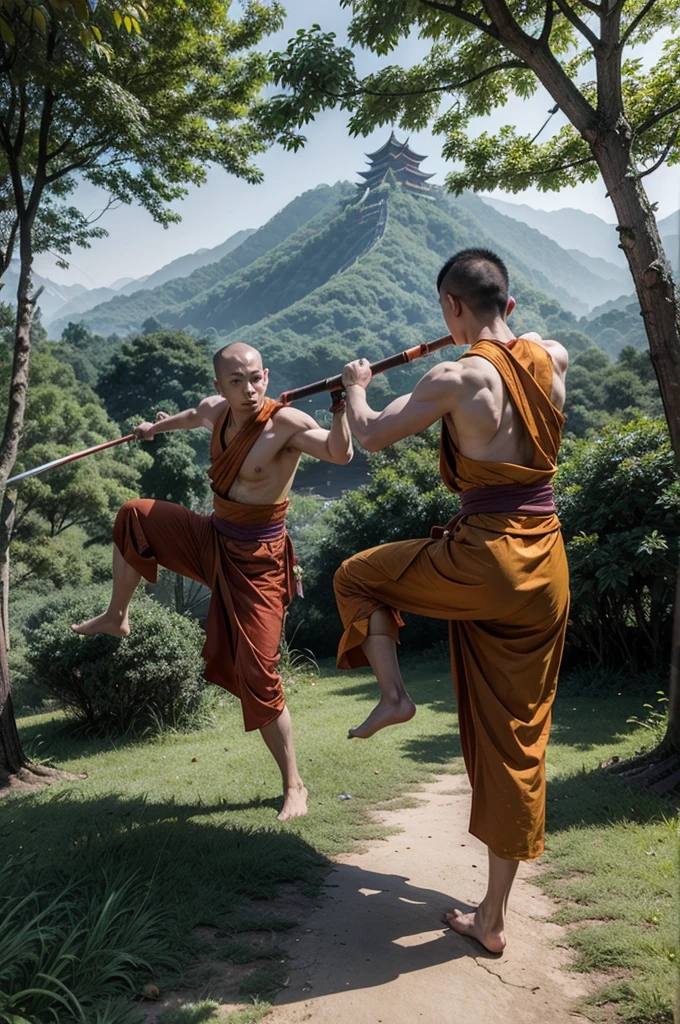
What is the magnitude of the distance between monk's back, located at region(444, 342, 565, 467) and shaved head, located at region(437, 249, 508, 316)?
0.94ft

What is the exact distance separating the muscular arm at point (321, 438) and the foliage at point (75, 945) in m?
2.08

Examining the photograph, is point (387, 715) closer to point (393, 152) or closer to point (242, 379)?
point (242, 379)

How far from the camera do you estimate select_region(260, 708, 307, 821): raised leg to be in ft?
14.6

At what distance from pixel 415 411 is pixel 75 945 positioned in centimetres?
225

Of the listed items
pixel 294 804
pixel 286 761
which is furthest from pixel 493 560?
pixel 294 804

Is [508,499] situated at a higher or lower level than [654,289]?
lower

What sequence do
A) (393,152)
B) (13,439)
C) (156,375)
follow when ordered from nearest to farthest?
(13,439), (156,375), (393,152)

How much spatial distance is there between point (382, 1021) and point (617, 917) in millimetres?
1103

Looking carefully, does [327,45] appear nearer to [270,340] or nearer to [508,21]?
[508,21]

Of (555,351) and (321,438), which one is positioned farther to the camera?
(321,438)

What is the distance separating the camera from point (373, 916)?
3350mm

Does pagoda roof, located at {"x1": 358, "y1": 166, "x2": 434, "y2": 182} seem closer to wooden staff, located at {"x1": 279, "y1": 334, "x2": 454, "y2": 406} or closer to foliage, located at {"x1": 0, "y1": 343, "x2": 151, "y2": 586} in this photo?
foliage, located at {"x1": 0, "y1": 343, "x2": 151, "y2": 586}

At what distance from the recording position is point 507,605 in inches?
119


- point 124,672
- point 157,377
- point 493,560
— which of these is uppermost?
point 157,377
